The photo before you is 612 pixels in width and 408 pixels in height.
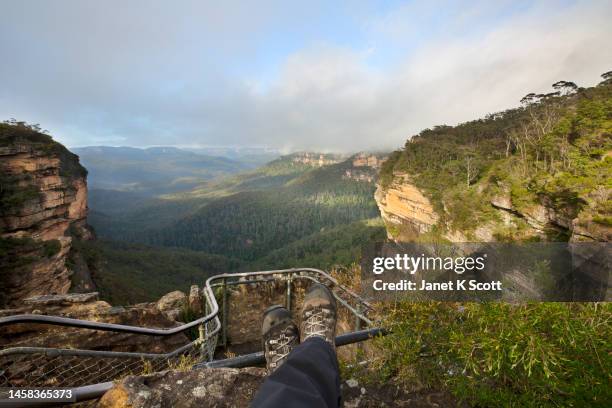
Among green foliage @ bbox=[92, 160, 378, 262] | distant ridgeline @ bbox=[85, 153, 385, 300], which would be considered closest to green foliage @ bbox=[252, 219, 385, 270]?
distant ridgeline @ bbox=[85, 153, 385, 300]

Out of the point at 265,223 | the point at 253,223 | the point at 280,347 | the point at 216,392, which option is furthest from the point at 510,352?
the point at 253,223

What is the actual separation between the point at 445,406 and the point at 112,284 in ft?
144

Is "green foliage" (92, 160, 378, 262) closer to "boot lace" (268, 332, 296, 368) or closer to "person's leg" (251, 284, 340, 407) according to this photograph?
"person's leg" (251, 284, 340, 407)

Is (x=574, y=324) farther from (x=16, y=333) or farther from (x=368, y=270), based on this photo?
(x=16, y=333)

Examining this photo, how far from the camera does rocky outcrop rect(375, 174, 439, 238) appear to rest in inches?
1230

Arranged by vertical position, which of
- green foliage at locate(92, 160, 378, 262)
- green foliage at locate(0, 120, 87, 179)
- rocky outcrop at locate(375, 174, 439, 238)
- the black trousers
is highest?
green foliage at locate(0, 120, 87, 179)

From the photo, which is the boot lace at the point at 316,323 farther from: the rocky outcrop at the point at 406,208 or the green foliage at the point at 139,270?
the green foliage at the point at 139,270

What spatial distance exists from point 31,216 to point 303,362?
37062 millimetres

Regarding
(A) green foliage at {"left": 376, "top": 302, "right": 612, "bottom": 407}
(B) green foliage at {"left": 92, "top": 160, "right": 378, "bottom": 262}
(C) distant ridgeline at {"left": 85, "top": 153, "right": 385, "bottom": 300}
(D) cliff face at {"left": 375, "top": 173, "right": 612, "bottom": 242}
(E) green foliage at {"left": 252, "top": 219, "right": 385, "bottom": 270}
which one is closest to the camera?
(A) green foliage at {"left": 376, "top": 302, "right": 612, "bottom": 407}

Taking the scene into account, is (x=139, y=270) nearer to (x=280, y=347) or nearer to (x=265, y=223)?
(x=280, y=347)

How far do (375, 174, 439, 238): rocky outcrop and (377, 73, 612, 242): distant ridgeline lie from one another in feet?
0.37

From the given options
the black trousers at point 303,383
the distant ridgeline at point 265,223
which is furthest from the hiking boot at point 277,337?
the distant ridgeline at point 265,223

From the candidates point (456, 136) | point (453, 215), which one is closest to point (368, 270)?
point (453, 215)

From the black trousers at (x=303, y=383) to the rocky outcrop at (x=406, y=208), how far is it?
99.9ft
